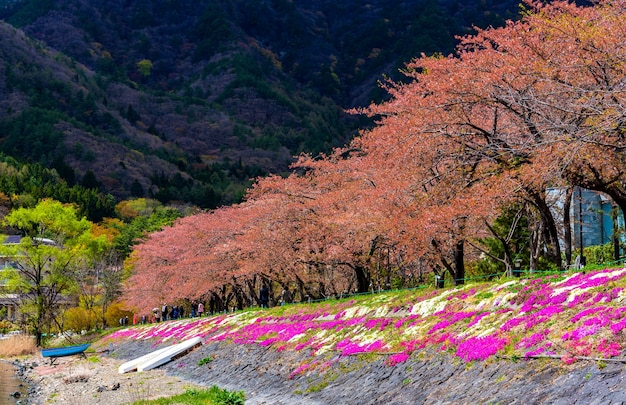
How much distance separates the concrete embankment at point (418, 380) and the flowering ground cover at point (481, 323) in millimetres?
329

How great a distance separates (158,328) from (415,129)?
3939cm

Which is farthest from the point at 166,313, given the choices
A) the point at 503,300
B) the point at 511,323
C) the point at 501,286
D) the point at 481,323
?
the point at 511,323

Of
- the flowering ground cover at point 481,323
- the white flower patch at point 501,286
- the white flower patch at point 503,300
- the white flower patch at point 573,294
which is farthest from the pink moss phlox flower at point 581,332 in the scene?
the white flower patch at point 501,286

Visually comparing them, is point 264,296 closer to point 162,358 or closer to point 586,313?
point 162,358

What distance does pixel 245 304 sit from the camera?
229 ft

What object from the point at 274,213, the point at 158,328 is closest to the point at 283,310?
the point at 274,213

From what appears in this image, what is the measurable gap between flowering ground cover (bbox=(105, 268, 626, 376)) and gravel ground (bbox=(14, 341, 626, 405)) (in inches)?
15.9

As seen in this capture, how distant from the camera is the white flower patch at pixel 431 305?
21.6 meters

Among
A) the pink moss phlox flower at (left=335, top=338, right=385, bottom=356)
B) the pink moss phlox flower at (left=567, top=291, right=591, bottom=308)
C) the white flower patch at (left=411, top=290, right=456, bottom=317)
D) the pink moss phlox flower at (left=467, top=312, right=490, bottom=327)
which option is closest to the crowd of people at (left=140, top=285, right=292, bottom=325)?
the white flower patch at (left=411, top=290, right=456, bottom=317)

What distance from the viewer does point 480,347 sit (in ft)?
49.9

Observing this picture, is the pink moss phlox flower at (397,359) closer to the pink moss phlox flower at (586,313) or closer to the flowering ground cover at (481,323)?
the flowering ground cover at (481,323)

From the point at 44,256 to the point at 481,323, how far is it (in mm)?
50097

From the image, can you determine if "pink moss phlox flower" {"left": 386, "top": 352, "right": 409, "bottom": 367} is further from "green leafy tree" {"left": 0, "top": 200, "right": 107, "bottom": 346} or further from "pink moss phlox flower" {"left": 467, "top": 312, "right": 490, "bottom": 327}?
"green leafy tree" {"left": 0, "top": 200, "right": 107, "bottom": 346}

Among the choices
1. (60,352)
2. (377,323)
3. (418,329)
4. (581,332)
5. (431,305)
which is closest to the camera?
(581,332)
